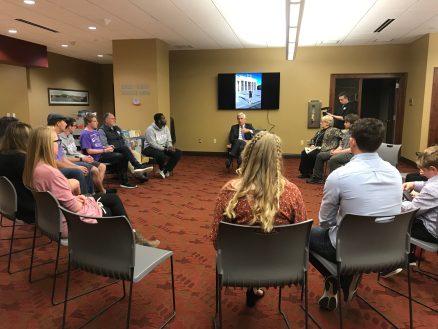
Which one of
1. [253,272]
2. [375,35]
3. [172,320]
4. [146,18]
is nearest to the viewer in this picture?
[253,272]

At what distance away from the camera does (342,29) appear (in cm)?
703

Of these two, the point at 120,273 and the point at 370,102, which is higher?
the point at 370,102

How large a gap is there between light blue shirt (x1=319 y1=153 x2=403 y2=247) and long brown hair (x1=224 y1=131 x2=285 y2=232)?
0.37 metres

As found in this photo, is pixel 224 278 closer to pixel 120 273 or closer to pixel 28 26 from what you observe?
pixel 120 273

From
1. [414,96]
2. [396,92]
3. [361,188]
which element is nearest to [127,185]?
[361,188]

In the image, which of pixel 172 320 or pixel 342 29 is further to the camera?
pixel 342 29

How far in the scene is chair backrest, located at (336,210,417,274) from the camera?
187 centimetres

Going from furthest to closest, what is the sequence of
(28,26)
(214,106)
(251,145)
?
1. (214,106)
2. (28,26)
3. (251,145)

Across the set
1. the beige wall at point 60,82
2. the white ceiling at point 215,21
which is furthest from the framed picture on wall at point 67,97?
the white ceiling at point 215,21

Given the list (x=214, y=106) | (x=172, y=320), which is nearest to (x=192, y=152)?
(x=214, y=106)

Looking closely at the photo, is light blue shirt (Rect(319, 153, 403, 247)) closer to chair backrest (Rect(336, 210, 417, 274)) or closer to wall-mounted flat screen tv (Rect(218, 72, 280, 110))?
chair backrest (Rect(336, 210, 417, 274))

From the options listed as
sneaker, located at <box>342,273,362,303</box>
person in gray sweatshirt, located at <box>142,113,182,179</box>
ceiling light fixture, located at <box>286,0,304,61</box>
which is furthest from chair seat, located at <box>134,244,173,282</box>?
person in gray sweatshirt, located at <box>142,113,182,179</box>

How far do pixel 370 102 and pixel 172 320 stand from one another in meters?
9.92

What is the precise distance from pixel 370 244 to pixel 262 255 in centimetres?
64
